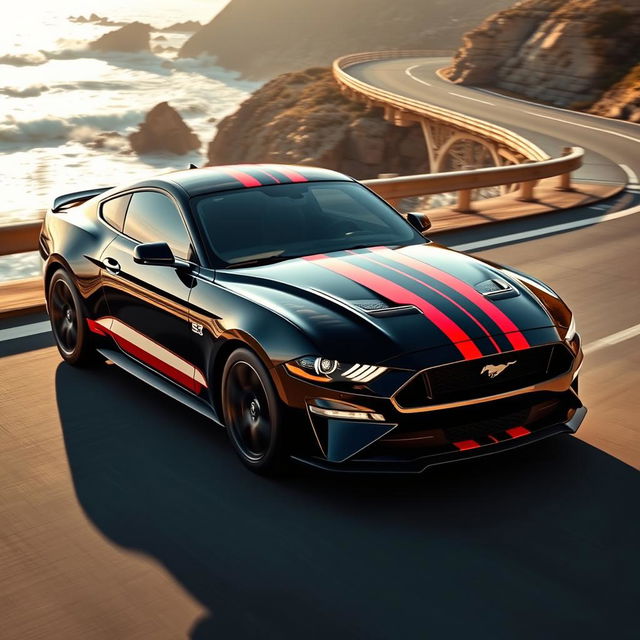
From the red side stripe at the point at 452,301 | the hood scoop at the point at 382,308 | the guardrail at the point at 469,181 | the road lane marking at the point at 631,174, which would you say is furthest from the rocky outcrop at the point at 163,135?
the hood scoop at the point at 382,308

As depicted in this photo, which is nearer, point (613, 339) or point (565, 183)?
point (613, 339)

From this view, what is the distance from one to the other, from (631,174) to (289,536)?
1859 cm

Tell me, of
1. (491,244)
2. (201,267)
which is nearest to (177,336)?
(201,267)

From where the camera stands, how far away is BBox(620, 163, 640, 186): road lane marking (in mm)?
19422

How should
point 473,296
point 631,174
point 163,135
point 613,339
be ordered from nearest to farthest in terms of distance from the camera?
point 473,296 → point 613,339 → point 631,174 → point 163,135

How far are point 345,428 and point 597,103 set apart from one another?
4677cm

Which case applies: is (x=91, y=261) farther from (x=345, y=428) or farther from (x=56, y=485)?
(x=345, y=428)

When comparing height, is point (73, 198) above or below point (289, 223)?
below

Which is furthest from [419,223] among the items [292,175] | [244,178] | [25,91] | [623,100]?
[25,91]

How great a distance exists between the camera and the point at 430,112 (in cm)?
5100

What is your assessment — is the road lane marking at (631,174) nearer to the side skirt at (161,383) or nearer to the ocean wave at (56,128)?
the side skirt at (161,383)

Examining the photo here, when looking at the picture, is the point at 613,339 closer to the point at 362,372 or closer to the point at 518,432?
the point at 518,432

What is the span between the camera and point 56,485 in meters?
5.12

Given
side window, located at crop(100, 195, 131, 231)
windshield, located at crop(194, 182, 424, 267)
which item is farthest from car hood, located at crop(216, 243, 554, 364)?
side window, located at crop(100, 195, 131, 231)
